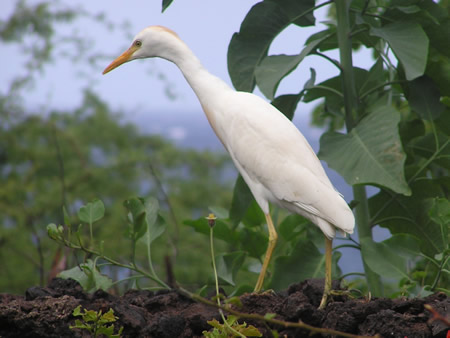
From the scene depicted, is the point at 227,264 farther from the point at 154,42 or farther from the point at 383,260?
the point at 154,42

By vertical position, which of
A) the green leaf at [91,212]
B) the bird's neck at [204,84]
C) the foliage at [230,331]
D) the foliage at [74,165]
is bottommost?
the foliage at [74,165]

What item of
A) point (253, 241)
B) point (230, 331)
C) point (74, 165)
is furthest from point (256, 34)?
point (74, 165)

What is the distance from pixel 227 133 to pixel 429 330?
822 millimetres

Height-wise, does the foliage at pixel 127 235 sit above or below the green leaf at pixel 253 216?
above

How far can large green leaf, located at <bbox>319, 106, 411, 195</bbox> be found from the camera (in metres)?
1.66

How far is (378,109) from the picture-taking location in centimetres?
185

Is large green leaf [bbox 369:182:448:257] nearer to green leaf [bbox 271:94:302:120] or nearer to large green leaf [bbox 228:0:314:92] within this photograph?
green leaf [bbox 271:94:302:120]

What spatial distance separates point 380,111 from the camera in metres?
1.84

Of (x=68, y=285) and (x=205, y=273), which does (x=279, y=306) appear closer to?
(x=68, y=285)

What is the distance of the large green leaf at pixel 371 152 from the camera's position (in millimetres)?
1663

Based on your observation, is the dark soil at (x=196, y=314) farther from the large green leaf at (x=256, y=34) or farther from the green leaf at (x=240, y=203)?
the large green leaf at (x=256, y=34)

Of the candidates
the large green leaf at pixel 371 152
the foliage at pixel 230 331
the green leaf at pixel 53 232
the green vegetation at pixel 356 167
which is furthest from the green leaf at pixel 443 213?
the green leaf at pixel 53 232

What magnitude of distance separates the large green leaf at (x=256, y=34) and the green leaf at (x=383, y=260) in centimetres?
68

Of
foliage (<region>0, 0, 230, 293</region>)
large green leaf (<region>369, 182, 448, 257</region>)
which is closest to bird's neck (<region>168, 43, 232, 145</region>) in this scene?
large green leaf (<region>369, 182, 448, 257</region>)
